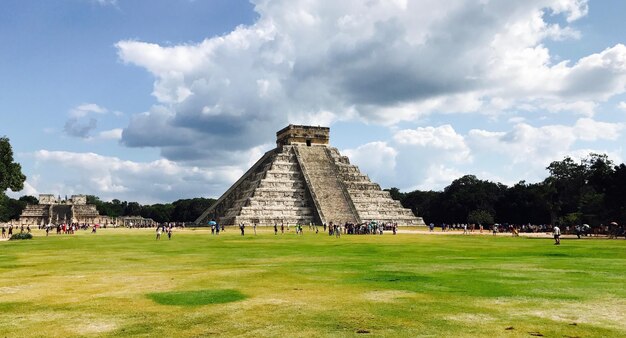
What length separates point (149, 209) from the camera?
14862 centimetres

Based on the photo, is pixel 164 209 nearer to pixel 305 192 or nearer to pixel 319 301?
pixel 305 192

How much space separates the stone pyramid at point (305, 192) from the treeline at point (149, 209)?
5252 centimetres

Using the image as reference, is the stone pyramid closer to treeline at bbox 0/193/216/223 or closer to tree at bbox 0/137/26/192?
tree at bbox 0/137/26/192

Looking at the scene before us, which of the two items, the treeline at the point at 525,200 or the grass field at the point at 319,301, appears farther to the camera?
the treeline at the point at 525,200

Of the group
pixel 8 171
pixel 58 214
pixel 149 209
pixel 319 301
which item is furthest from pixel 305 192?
pixel 149 209

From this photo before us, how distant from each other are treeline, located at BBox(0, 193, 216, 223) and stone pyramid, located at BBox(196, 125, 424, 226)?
5252cm

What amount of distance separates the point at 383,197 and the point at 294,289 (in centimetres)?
5849

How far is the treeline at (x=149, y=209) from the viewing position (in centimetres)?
12531

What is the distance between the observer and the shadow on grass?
369 inches

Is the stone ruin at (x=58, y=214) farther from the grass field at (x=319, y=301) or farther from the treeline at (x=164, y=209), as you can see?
the grass field at (x=319, y=301)

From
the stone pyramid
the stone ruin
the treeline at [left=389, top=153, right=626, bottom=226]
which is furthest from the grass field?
the stone ruin

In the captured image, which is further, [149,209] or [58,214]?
[149,209]

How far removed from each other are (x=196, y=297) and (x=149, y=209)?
146 metres

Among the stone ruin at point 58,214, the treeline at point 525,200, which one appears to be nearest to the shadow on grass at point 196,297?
the treeline at point 525,200
